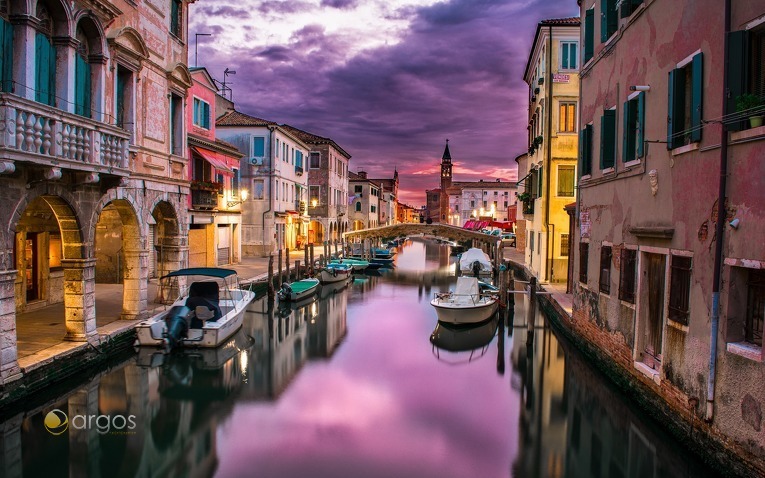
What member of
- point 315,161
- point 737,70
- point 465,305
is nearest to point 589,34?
point 737,70

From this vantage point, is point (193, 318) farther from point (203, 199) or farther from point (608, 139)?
point (608, 139)

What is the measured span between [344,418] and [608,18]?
32.6 ft

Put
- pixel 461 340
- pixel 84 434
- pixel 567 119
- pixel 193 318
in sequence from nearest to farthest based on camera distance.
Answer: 1. pixel 84 434
2. pixel 193 318
3. pixel 461 340
4. pixel 567 119

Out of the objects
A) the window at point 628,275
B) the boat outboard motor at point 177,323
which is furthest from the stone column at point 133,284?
the window at point 628,275

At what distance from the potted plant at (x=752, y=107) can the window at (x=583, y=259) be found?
7.12 meters

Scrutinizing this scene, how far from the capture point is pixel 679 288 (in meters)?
8.10

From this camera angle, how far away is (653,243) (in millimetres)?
9055

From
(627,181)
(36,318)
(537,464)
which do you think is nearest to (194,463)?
(537,464)

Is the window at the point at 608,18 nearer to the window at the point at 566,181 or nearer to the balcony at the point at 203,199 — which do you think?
the window at the point at 566,181

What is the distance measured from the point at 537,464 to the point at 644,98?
21.4 ft

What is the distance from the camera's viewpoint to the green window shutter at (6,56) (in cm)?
873

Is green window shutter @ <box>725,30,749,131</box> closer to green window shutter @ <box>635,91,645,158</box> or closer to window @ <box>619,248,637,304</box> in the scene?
green window shutter @ <box>635,91,645,158</box>

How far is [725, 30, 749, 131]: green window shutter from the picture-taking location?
6.45 metres

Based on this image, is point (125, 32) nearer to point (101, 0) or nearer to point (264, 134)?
point (101, 0)
